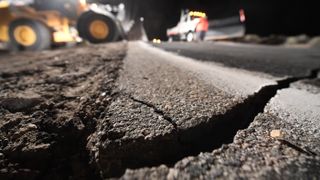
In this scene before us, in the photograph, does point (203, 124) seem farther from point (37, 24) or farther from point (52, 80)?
point (37, 24)

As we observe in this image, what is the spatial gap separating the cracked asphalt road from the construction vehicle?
3465 mm

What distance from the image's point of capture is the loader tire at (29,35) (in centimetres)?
491

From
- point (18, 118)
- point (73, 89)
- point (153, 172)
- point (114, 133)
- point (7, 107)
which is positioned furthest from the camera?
point (73, 89)

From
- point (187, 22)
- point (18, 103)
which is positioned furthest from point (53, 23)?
point (18, 103)

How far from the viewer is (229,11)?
2.41m

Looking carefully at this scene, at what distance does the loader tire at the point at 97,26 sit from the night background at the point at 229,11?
1494mm

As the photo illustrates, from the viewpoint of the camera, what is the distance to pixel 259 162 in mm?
605

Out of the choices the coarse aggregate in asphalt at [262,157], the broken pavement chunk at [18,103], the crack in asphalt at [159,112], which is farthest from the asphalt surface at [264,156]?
the broken pavement chunk at [18,103]

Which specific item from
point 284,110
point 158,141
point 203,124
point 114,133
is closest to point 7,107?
point 114,133

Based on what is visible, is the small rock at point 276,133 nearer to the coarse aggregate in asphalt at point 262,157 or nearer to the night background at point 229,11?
the coarse aggregate in asphalt at point 262,157

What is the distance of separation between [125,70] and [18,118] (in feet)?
2.22

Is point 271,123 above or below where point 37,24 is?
below

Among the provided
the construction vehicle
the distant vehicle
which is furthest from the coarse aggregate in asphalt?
the construction vehicle

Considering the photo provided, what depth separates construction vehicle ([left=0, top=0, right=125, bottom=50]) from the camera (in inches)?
183
